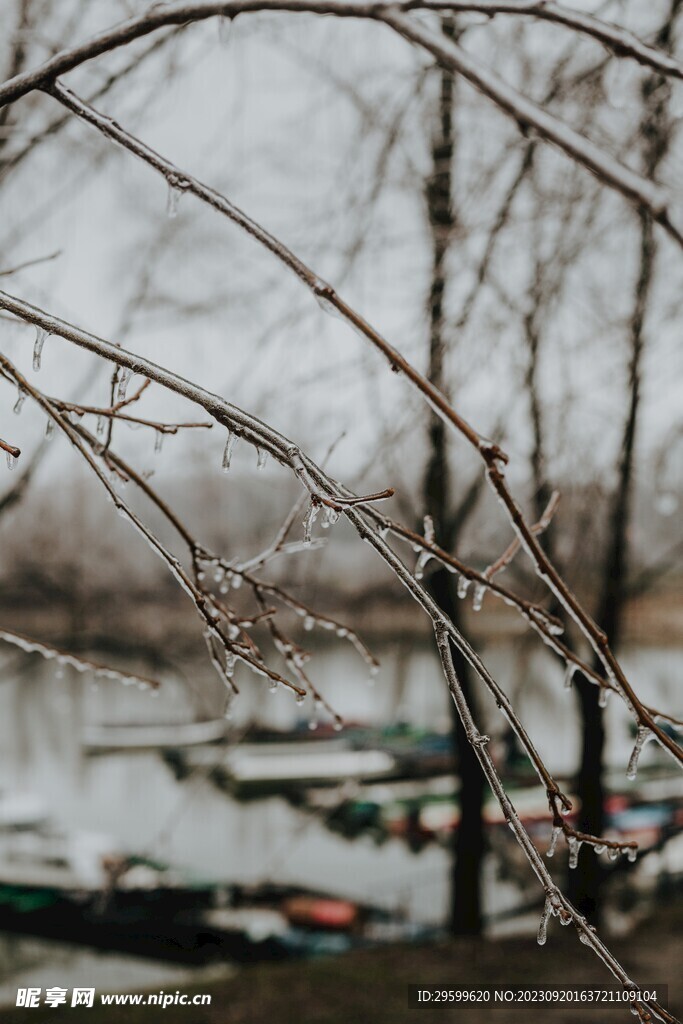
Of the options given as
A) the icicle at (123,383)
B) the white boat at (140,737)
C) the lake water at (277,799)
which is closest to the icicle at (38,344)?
the icicle at (123,383)

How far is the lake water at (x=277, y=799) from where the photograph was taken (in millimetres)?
7816

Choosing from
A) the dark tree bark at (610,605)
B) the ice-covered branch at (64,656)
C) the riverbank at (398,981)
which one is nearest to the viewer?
the ice-covered branch at (64,656)

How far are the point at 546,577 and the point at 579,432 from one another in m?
4.45

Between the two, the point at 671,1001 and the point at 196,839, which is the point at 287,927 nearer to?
the point at 196,839

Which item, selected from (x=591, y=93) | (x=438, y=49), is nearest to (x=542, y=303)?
(x=591, y=93)

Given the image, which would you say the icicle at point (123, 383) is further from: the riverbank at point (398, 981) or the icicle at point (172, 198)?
the riverbank at point (398, 981)

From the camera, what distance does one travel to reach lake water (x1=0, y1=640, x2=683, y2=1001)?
7.82 metres

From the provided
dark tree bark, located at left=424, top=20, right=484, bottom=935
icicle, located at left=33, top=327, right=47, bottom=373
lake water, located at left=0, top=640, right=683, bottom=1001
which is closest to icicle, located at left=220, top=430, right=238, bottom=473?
icicle, located at left=33, top=327, right=47, bottom=373

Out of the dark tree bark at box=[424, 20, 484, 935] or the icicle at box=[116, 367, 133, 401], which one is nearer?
the icicle at box=[116, 367, 133, 401]

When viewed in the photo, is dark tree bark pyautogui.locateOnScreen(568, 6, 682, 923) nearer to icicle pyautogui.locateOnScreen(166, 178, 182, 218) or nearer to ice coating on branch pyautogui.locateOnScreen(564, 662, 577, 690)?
ice coating on branch pyautogui.locateOnScreen(564, 662, 577, 690)

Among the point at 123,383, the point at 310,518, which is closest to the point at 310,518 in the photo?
the point at 310,518

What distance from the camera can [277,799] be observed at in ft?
31.1

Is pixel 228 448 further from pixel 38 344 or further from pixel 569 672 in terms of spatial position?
pixel 569 672

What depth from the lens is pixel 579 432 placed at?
5.01 meters
